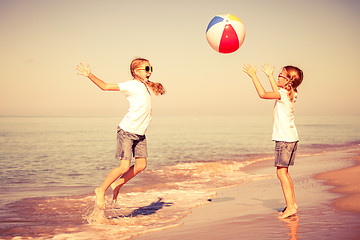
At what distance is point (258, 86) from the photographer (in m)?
5.47

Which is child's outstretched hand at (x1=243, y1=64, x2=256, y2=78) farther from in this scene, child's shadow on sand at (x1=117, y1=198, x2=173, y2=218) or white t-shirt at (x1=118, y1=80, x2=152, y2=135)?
child's shadow on sand at (x1=117, y1=198, x2=173, y2=218)

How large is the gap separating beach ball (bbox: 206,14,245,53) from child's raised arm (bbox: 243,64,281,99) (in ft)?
5.21

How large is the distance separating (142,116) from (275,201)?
2.92 m

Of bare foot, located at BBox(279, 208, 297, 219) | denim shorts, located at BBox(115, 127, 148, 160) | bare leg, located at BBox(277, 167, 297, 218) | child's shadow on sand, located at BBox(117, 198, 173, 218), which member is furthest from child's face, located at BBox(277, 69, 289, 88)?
child's shadow on sand, located at BBox(117, 198, 173, 218)

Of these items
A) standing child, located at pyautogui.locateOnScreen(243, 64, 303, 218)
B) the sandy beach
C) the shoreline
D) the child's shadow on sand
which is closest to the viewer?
the sandy beach

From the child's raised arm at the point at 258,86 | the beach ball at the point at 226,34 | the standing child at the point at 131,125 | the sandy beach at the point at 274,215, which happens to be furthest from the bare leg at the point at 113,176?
the beach ball at the point at 226,34

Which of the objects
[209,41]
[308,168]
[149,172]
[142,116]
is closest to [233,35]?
[209,41]

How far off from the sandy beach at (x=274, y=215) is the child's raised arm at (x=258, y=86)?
1714 millimetres

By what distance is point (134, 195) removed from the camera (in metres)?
8.94

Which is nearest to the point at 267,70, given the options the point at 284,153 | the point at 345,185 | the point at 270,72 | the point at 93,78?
the point at 270,72

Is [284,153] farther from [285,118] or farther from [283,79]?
[283,79]

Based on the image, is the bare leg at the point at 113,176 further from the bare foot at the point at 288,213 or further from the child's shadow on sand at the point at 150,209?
the bare foot at the point at 288,213

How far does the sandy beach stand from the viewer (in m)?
4.66

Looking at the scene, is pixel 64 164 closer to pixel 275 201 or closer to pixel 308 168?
pixel 308 168
